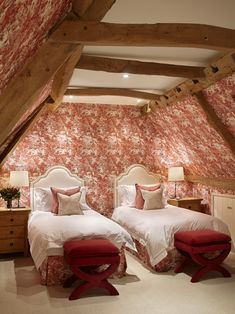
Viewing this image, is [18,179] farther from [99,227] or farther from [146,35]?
[146,35]

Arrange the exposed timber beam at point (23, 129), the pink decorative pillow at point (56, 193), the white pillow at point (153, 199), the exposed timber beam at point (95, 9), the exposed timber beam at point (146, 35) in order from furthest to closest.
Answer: the white pillow at point (153, 199), the pink decorative pillow at point (56, 193), the exposed timber beam at point (23, 129), the exposed timber beam at point (146, 35), the exposed timber beam at point (95, 9)

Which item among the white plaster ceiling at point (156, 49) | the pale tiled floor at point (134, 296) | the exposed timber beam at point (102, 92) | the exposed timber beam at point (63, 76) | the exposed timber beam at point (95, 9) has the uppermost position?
the white plaster ceiling at point (156, 49)

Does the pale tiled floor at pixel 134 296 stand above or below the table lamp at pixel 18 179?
below

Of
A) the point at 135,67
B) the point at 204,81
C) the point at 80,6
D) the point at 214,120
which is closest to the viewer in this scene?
the point at 80,6

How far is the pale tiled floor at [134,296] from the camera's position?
3.31m

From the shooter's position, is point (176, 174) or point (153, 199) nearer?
point (153, 199)

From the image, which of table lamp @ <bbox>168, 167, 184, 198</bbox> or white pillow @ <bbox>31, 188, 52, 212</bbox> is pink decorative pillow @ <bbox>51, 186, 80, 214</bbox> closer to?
white pillow @ <bbox>31, 188, 52, 212</bbox>

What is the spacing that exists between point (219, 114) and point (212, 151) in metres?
1.05

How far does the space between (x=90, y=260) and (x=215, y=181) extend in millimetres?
3009

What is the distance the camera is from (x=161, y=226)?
443cm

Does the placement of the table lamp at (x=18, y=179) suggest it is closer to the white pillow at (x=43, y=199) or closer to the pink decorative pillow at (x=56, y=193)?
the white pillow at (x=43, y=199)

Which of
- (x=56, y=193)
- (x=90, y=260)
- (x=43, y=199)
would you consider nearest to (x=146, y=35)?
(x=90, y=260)

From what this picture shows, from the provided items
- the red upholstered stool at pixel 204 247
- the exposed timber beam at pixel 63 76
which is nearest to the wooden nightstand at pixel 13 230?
the exposed timber beam at pixel 63 76

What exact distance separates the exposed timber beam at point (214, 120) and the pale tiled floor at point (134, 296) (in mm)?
1740
